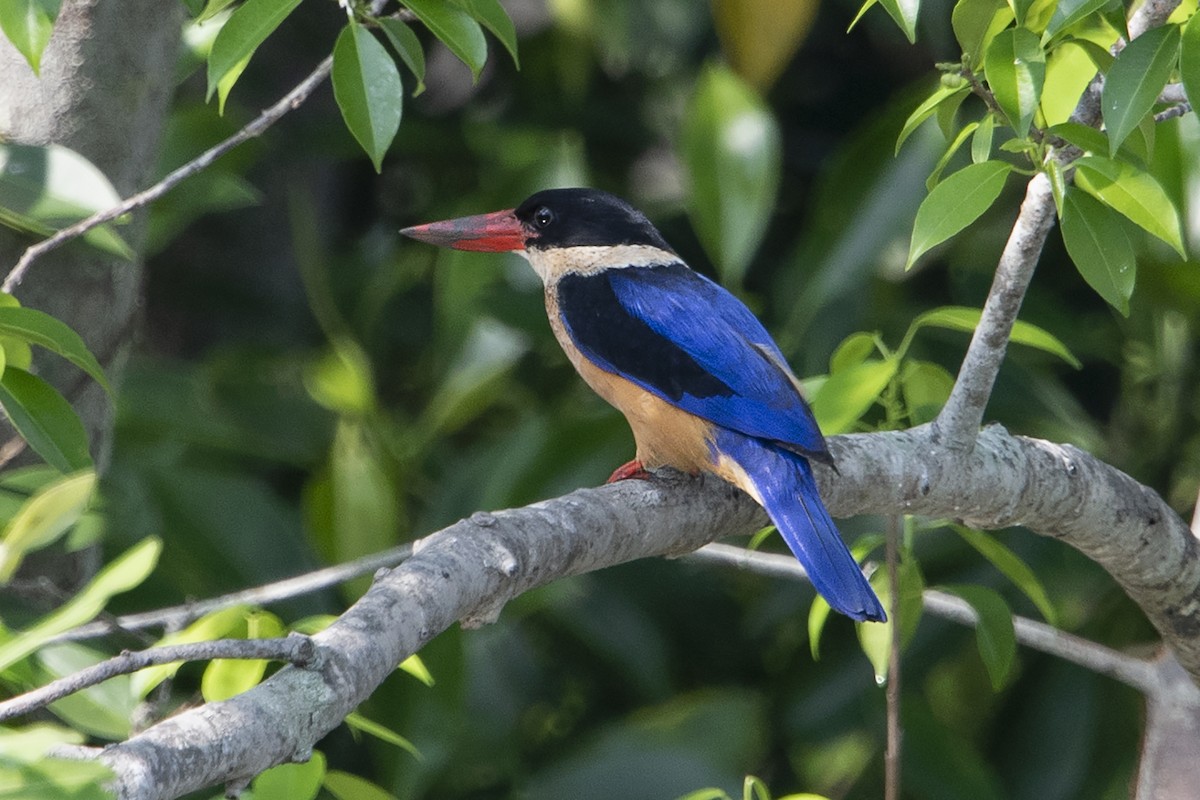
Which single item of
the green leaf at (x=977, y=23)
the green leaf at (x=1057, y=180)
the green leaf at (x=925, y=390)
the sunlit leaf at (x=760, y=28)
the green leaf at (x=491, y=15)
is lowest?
the green leaf at (x=925, y=390)

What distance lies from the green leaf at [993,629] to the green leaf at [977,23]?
0.81 metres

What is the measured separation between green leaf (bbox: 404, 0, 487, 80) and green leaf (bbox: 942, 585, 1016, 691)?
102 cm

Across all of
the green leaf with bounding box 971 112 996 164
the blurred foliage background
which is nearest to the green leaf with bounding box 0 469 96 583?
the green leaf with bounding box 971 112 996 164

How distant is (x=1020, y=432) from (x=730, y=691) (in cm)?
88

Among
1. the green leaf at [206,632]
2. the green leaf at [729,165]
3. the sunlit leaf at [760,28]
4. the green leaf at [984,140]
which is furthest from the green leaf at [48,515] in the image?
the sunlit leaf at [760,28]

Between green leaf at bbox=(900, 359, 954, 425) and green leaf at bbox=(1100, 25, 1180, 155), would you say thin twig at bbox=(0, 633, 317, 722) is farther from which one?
green leaf at bbox=(900, 359, 954, 425)

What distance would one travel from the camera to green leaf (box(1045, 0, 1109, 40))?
137 cm

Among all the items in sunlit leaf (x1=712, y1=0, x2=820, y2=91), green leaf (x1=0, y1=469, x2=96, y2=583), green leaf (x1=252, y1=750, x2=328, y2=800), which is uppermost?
sunlit leaf (x1=712, y1=0, x2=820, y2=91)

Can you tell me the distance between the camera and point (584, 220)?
2.86 meters

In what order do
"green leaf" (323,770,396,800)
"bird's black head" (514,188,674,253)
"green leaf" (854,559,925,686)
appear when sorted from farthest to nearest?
"bird's black head" (514,188,674,253), "green leaf" (854,559,925,686), "green leaf" (323,770,396,800)

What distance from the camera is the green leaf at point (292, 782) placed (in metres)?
1.54

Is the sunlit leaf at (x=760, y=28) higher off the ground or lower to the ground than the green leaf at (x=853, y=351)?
higher

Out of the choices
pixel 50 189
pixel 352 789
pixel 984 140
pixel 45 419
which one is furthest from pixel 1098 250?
pixel 50 189

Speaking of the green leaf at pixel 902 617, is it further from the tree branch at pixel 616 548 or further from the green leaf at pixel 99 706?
the green leaf at pixel 99 706
